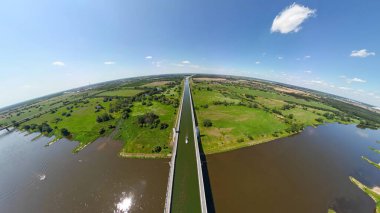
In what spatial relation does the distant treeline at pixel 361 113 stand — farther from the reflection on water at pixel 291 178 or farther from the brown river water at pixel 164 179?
the brown river water at pixel 164 179

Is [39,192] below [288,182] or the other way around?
below

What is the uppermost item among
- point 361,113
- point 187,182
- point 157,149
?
point 361,113

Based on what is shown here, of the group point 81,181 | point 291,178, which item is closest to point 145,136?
point 81,181

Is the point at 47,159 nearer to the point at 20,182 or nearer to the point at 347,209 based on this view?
the point at 20,182

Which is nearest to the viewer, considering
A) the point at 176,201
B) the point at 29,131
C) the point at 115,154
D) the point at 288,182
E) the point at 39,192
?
the point at 176,201

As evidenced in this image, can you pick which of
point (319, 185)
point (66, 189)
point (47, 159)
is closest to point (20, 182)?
point (47, 159)

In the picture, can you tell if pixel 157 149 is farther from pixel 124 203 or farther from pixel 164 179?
pixel 124 203

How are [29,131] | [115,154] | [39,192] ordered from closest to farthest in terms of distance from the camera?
[39,192]
[115,154]
[29,131]
